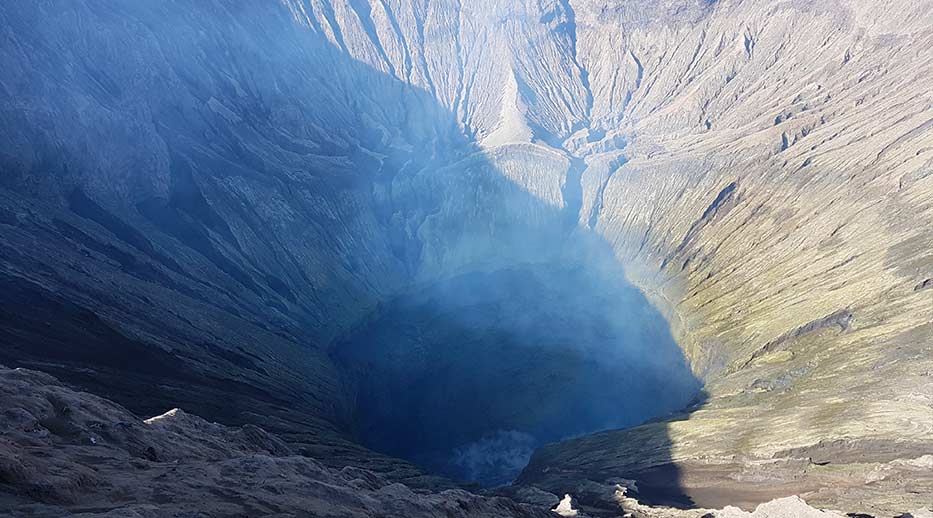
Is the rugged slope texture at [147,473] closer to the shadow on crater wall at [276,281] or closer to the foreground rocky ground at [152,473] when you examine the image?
the foreground rocky ground at [152,473]

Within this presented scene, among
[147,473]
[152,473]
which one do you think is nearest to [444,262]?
[152,473]

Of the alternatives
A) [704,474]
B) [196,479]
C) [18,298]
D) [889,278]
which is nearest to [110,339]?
[18,298]

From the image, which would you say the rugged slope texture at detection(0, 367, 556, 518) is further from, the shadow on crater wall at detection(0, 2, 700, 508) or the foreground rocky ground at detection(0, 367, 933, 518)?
the shadow on crater wall at detection(0, 2, 700, 508)

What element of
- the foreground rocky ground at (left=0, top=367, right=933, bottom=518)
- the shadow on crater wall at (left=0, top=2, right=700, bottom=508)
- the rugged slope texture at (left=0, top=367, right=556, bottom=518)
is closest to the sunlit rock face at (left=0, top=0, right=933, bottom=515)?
the shadow on crater wall at (left=0, top=2, right=700, bottom=508)

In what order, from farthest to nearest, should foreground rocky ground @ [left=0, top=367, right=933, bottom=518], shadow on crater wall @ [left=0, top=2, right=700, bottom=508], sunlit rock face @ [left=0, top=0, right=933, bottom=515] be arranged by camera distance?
shadow on crater wall @ [left=0, top=2, right=700, bottom=508] → sunlit rock face @ [left=0, top=0, right=933, bottom=515] → foreground rocky ground @ [left=0, top=367, right=933, bottom=518]

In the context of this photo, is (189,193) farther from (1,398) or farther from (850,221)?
(850,221)

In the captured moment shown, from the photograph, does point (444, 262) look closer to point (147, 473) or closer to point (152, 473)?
point (152, 473)

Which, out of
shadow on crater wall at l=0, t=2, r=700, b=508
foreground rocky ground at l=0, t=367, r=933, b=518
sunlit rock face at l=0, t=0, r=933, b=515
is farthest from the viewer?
shadow on crater wall at l=0, t=2, r=700, b=508
